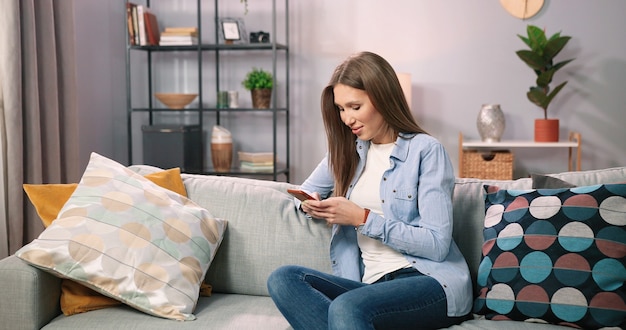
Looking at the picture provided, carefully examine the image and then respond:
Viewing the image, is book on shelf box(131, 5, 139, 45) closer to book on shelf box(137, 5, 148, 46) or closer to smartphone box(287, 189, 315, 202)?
book on shelf box(137, 5, 148, 46)

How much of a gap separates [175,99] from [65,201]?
2.90 metres

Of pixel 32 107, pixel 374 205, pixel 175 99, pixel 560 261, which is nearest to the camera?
pixel 560 261

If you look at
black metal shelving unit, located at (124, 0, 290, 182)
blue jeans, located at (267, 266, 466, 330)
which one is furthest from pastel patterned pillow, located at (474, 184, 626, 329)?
black metal shelving unit, located at (124, 0, 290, 182)

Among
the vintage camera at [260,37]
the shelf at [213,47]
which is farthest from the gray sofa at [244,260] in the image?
the vintage camera at [260,37]

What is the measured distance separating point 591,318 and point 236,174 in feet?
11.4

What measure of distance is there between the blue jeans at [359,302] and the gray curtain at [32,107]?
6.91 feet

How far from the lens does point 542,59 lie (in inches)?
187

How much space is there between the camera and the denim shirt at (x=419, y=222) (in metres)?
2.02

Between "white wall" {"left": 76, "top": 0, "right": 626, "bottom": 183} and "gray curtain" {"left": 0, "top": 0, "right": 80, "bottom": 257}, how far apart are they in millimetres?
716

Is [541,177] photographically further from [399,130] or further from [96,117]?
[96,117]

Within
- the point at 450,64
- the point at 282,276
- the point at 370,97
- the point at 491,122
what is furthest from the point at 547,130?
the point at 282,276

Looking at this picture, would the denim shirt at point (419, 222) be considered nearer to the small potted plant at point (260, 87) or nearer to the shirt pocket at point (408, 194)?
the shirt pocket at point (408, 194)

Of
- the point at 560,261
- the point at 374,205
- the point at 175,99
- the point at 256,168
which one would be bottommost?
the point at 256,168

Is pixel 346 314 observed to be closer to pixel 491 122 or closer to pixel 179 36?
pixel 491 122
